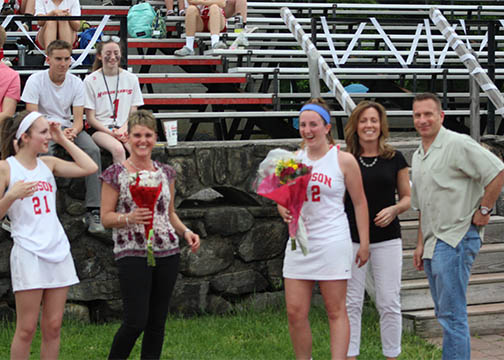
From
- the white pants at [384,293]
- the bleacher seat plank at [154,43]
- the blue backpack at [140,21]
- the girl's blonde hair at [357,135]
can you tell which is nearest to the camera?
the white pants at [384,293]

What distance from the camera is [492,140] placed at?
8.40 metres

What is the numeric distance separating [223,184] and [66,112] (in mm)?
1525

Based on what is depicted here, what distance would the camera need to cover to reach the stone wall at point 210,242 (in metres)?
7.08

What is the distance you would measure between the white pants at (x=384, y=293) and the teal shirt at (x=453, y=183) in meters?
0.27

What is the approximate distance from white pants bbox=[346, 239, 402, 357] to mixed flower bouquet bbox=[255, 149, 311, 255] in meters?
0.57

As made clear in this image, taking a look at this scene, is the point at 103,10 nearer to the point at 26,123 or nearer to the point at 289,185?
the point at 26,123

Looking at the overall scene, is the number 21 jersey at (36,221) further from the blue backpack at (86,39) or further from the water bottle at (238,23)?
the water bottle at (238,23)

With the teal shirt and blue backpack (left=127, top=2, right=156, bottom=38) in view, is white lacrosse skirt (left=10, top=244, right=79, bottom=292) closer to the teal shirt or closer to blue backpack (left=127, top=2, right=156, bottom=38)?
the teal shirt

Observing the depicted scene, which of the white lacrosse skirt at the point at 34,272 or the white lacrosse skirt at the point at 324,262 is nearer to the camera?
the white lacrosse skirt at the point at 34,272

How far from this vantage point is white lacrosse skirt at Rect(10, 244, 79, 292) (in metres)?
4.90

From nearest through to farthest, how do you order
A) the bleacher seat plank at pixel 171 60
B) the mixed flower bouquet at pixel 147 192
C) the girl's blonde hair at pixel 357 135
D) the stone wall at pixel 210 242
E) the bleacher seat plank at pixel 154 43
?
the mixed flower bouquet at pixel 147 192
the girl's blonde hair at pixel 357 135
the stone wall at pixel 210 242
the bleacher seat plank at pixel 171 60
the bleacher seat plank at pixel 154 43

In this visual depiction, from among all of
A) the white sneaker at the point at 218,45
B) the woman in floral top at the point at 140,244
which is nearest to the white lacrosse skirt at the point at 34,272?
the woman in floral top at the point at 140,244

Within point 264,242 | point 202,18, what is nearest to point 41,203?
point 264,242

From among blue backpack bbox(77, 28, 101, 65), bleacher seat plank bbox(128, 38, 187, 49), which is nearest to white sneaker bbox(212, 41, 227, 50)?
bleacher seat plank bbox(128, 38, 187, 49)
